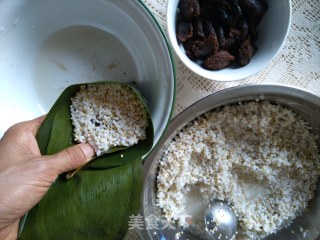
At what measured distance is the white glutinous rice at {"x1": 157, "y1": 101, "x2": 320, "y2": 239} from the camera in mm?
887

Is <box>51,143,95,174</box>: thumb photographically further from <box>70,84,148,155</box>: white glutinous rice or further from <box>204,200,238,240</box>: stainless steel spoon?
<box>204,200,238,240</box>: stainless steel spoon

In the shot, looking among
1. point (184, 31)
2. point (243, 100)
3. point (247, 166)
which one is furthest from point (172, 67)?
point (247, 166)

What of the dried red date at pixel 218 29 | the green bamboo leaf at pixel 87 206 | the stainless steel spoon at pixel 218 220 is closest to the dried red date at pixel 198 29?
the dried red date at pixel 218 29

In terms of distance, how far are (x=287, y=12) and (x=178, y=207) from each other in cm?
52

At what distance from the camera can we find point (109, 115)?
2.68ft

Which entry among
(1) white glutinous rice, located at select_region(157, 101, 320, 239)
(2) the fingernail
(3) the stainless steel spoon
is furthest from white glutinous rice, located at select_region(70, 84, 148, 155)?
(3) the stainless steel spoon

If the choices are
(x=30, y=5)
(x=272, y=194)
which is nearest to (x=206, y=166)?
(x=272, y=194)

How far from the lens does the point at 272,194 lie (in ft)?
3.10

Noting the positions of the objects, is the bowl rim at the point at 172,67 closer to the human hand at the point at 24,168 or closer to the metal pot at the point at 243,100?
the metal pot at the point at 243,100

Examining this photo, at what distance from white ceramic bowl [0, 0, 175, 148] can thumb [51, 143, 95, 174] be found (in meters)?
0.16

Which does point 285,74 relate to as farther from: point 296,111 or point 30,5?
point 30,5

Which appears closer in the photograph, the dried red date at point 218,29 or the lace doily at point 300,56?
the dried red date at point 218,29

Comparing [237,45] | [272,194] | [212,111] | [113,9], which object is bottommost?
[272,194]

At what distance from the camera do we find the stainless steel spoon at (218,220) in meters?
0.94
